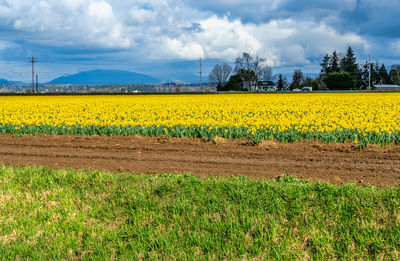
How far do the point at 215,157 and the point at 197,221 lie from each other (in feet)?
17.3

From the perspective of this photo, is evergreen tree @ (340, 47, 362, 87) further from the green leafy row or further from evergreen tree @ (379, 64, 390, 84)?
the green leafy row

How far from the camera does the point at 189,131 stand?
14.7 metres

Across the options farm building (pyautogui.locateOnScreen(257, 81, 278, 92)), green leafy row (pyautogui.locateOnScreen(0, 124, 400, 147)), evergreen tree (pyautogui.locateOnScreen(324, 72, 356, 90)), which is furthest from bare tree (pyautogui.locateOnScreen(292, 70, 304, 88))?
green leafy row (pyautogui.locateOnScreen(0, 124, 400, 147))

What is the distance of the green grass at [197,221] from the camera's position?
550cm

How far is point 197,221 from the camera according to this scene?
6.12 m

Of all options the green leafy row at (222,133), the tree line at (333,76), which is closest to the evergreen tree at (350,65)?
the tree line at (333,76)

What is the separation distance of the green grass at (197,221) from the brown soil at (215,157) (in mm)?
2173

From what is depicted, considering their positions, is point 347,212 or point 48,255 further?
point 347,212

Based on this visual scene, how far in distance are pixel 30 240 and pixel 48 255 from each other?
64 cm

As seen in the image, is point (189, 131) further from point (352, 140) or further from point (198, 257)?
point (198, 257)

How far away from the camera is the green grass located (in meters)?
5.50

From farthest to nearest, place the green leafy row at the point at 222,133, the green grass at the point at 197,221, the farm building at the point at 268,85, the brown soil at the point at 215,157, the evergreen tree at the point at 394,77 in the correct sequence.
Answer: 1. the farm building at the point at 268,85
2. the evergreen tree at the point at 394,77
3. the green leafy row at the point at 222,133
4. the brown soil at the point at 215,157
5. the green grass at the point at 197,221

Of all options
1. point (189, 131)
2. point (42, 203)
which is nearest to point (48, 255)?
point (42, 203)

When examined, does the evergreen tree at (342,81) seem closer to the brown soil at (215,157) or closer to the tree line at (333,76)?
the tree line at (333,76)
